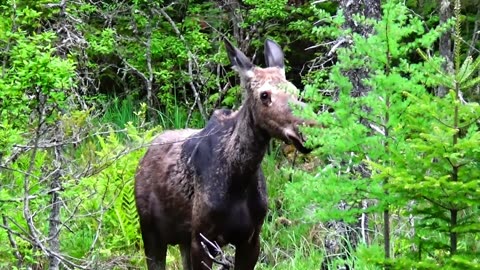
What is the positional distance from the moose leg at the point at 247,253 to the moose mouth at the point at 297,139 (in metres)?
1.12

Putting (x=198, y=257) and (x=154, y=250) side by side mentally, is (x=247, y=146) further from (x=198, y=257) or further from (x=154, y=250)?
(x=154, y=250)

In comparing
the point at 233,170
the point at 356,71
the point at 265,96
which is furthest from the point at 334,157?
the point at 356,71

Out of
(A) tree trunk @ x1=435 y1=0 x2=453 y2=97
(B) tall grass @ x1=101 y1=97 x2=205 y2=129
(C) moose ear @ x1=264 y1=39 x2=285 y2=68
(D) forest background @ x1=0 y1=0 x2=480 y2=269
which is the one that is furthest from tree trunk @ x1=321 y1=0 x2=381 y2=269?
(B) tall grass @ x1=101 y1=97 x2=205 y2=129

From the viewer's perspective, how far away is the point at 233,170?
24.3ft

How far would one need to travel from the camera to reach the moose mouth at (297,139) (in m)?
6.53

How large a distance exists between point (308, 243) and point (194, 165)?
2089 millimetres

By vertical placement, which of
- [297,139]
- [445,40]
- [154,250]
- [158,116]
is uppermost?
[297,139]

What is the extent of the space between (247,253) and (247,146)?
93cm

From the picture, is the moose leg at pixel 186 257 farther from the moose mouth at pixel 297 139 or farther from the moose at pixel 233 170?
the moose mouth at pixel 297 139

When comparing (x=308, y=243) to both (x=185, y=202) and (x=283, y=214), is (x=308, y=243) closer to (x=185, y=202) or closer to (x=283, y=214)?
(x=283, y=214)

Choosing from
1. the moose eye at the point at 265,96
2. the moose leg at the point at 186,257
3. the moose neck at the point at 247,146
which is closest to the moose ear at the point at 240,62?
the moose neck at the point at 247,146

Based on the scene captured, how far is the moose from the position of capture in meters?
7.12

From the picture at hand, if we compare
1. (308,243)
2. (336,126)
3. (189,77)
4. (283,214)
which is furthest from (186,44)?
(336,126)

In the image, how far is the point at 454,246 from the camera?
17.0 ft
